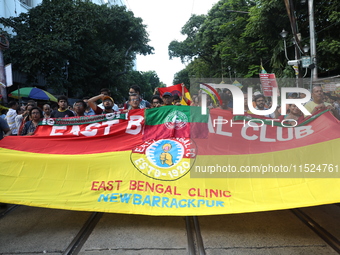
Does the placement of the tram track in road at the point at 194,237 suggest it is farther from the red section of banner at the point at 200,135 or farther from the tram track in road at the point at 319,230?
the tram track in road at the point at 319,230

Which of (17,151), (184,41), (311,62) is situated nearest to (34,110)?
(17,151)

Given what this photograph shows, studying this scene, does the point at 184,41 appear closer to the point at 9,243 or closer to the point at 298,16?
the point at 298,16

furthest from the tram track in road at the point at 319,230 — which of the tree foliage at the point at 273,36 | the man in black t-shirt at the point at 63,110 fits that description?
the tree foliage at the point at 273,36

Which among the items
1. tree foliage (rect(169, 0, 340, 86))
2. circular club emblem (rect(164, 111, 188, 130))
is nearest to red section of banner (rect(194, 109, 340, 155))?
circular club emblem (rect(164, 111, 188, 130))

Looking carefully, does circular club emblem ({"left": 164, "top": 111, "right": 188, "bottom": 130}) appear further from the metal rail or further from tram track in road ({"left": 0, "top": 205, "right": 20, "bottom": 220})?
tram track in road ({"left": 0, "top": 205, "right": 20, "bottom": 220})

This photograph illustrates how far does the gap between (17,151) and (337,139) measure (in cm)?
457

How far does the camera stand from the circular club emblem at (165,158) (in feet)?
12.9

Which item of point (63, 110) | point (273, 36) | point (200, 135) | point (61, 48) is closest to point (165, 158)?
point (200, 135)

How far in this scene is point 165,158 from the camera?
4.09 m

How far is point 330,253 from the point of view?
3105 millimetres

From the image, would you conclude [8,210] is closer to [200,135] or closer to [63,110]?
[63,110]

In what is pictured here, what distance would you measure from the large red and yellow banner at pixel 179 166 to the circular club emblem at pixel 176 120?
2 centimetres

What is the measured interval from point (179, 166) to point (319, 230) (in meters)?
1.97

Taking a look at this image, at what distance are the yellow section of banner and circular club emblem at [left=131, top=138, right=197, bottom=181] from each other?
34mm
